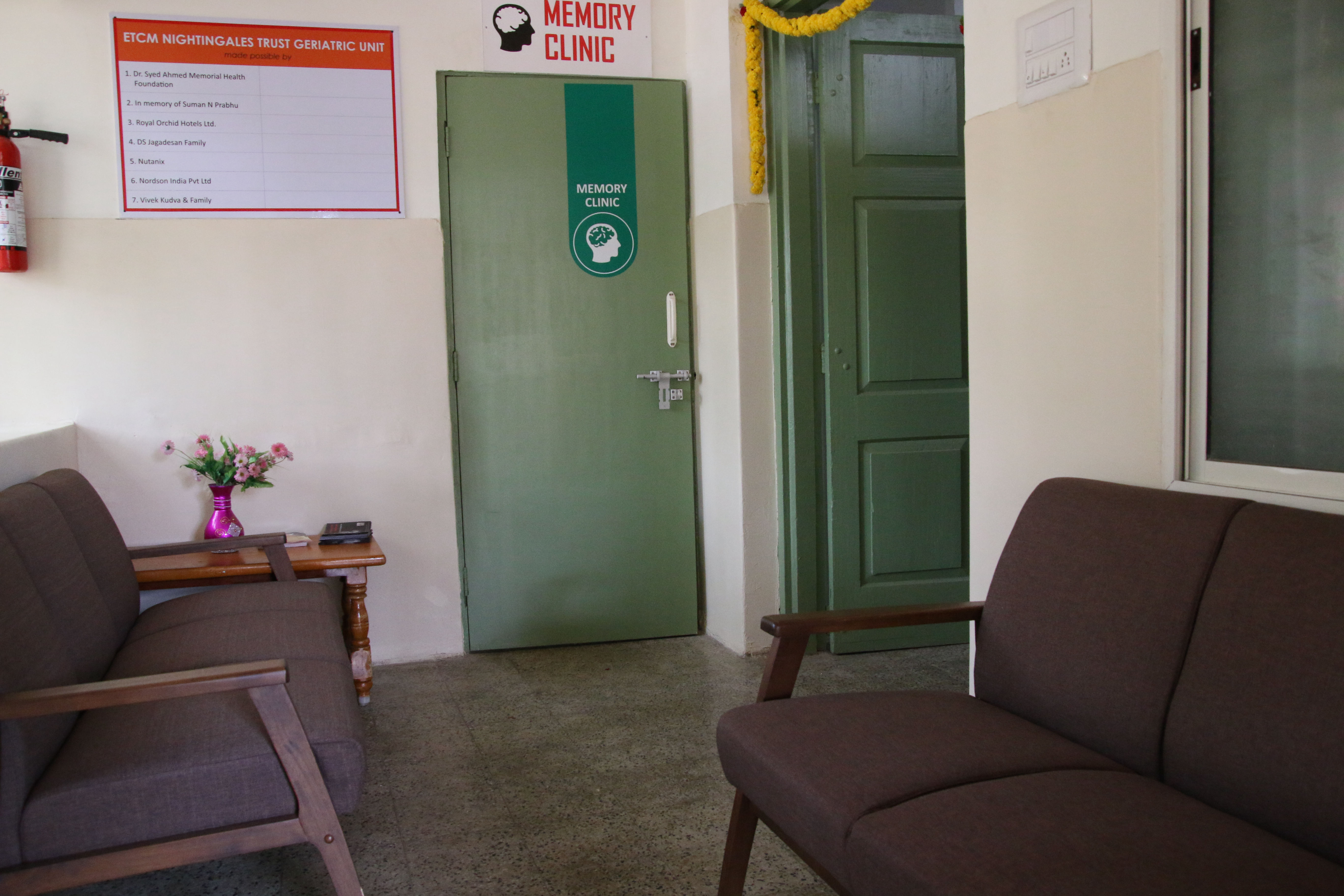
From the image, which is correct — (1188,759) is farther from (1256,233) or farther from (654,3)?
(654,3)

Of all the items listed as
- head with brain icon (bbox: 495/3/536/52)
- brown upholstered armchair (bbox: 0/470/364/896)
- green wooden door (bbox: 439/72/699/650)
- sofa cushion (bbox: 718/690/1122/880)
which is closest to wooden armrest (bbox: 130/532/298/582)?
green wooden door (bbox: 439/72/699/650)

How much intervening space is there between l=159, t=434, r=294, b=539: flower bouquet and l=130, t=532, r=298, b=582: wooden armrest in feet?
0.47

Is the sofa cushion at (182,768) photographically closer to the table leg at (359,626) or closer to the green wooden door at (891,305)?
the table leg at (359,626)

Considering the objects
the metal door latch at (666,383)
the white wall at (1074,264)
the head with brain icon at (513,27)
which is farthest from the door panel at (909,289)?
the head with brain icon at (513,27)

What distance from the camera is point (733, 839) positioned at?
2.04 m

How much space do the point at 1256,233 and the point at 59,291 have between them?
11.7 ft

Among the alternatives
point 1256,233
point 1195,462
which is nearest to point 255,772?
point 1195,462

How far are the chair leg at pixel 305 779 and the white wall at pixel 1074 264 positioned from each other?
1578 mm

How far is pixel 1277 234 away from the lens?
1835mm

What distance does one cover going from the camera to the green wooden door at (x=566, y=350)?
3.92m

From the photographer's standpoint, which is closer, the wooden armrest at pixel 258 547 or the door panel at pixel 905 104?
A: the wooden armrest at pixel 258 547

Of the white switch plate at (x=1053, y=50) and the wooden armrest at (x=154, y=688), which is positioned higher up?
the white switch plate at (x=1053, y=50)

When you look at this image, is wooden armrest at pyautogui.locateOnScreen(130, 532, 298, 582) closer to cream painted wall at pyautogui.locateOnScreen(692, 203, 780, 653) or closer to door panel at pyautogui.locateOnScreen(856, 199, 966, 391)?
cream painted wall at pyautogui.locateOnScreen(692, 203, 780, 653)

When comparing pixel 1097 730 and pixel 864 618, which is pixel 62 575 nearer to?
pixel 864 618
